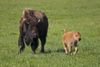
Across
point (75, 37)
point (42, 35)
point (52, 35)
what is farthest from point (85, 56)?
point (52, 35)

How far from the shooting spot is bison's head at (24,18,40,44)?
30.8 ft

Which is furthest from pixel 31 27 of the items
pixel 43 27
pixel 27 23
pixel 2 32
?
pixel 2 32

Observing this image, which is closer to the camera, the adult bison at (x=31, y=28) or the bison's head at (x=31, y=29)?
Answer: the bison's head at (x=31, y=29)

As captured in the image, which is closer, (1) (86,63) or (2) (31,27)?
(1) (86,63)

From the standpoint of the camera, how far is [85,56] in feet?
27.6

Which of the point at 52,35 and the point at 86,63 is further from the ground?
the point at 86,63

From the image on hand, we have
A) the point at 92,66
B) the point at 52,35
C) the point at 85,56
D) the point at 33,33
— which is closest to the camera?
the point at 92,66

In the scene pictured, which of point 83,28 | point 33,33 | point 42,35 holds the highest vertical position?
point 33,33

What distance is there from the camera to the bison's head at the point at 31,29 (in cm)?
939

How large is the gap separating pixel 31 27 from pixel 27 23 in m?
0.29

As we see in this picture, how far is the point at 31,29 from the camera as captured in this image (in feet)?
31.2

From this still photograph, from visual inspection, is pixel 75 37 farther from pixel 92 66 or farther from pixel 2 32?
pixel 2 32

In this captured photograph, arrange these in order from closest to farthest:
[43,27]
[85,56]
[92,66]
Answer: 1. [92,66]
2. [85,56]
3. [43,27]

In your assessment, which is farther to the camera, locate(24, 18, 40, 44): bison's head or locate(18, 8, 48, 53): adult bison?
locate(18, 8, 48, 53): adult bison
